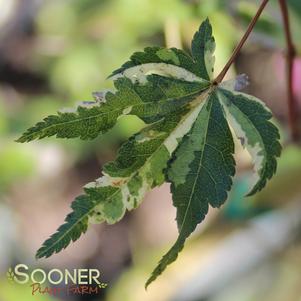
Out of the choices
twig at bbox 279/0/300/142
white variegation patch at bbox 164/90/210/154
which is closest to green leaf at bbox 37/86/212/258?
white variegation patch at bbox 164/90/210/154

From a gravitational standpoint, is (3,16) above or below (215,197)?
above

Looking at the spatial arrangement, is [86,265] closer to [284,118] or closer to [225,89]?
[284,118]

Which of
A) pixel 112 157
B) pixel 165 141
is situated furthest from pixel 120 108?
pixel 112 157

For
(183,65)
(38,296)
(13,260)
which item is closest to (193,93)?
(183,65)

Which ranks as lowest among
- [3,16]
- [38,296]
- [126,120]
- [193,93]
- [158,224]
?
[38,296]

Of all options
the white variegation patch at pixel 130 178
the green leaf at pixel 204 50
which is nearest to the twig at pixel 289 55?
the green leaf at pixel 204 50

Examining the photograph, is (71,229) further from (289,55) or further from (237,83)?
(289,55)
